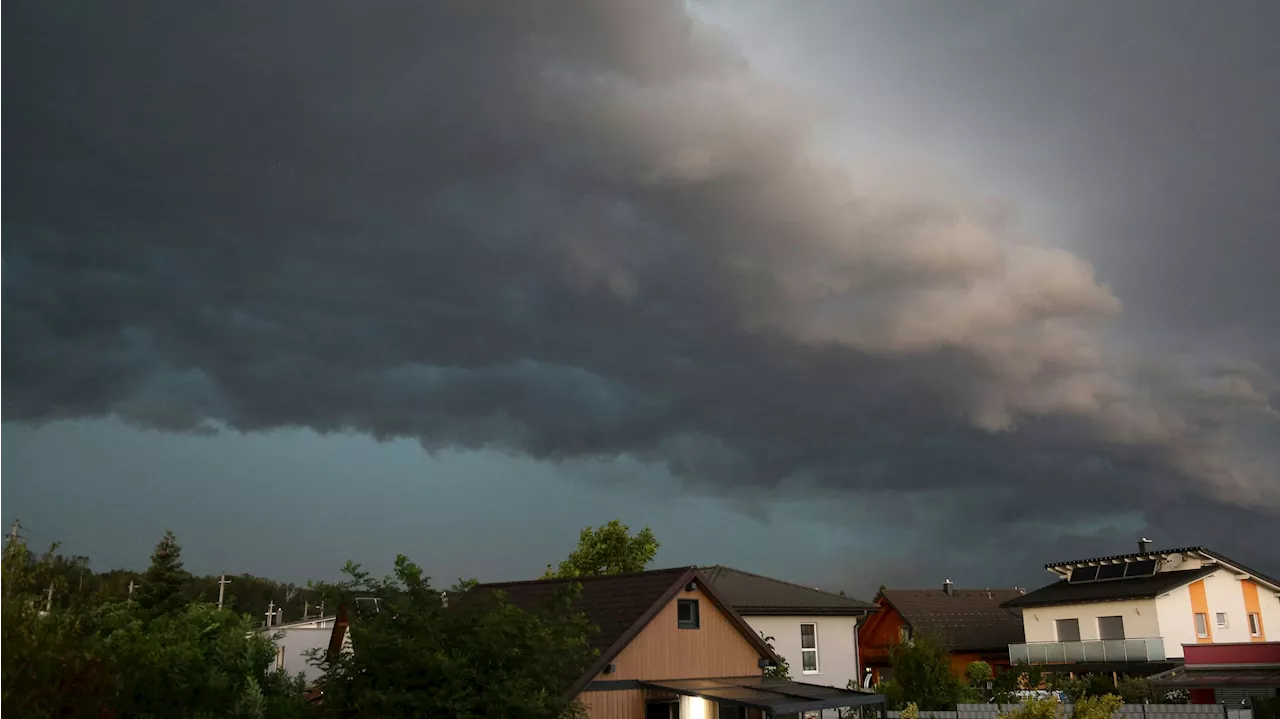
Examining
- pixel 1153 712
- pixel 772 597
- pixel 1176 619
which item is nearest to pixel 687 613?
pixel 1153 712

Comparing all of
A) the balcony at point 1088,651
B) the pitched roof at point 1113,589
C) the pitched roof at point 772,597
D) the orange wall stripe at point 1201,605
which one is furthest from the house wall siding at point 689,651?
the orange wall stripe at point 1201,605

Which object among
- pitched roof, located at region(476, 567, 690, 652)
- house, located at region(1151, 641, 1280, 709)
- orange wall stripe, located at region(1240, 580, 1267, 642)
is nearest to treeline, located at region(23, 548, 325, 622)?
pitched roof, located at region(476, 567, 690, 652)

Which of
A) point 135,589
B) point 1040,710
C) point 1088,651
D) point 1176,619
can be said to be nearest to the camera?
point 1040,710

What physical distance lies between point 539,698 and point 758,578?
29765 mm

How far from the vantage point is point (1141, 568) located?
50375 mm

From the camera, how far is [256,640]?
2503 centimetres

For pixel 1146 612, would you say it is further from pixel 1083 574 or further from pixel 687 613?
pixel 687 613

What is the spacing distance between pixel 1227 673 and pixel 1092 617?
11.5 m

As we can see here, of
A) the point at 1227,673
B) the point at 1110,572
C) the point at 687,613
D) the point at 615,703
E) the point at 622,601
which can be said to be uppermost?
the point at 1110,572

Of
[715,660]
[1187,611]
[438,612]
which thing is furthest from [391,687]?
[1187,611]

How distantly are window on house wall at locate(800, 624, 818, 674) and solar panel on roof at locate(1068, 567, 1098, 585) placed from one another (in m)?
20.5

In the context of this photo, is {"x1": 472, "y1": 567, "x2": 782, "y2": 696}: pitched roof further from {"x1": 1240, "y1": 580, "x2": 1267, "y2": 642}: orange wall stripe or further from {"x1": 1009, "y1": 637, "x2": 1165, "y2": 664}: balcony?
{"x1": 1240, "y1": 580, "x2": 1267, "y2": 642}: orange wall stripe

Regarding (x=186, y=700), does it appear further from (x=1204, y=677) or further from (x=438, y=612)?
(x=1204, y=677)

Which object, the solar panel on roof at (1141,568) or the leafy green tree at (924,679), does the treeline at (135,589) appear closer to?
the leafy green tree at (924,679)
